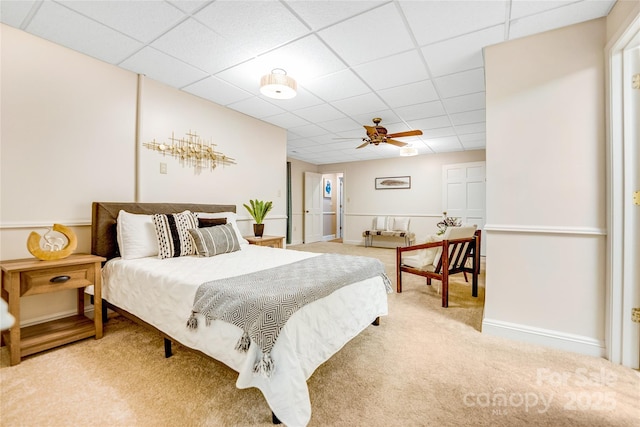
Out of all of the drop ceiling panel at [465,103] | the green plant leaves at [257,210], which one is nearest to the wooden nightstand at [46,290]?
the green plant leaves at [257,210]

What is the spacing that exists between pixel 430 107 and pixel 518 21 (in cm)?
173

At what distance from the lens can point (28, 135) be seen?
231 centimetres

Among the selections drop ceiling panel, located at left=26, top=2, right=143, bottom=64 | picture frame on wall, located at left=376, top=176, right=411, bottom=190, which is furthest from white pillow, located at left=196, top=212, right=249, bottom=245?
picture frame on wall, located at left=376, top=176, right=411, bottom=190

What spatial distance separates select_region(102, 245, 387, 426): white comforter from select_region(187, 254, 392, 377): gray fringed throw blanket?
5 cm

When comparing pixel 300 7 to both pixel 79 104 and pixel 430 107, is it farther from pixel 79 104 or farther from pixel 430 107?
pixel 430 107

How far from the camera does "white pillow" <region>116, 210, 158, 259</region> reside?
2.44m

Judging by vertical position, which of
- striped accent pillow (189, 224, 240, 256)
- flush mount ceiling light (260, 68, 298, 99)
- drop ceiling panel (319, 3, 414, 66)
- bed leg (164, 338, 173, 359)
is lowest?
bed leg (164, 338, 173, 359)

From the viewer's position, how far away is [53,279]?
2.05 metres

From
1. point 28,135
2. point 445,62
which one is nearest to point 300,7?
point 445,62

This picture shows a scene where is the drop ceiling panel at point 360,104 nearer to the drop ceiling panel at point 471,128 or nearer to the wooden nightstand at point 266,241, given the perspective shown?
the drop ceiling panel at point 471,128

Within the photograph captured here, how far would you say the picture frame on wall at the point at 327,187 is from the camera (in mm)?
9347

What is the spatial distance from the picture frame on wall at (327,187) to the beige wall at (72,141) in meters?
5.94

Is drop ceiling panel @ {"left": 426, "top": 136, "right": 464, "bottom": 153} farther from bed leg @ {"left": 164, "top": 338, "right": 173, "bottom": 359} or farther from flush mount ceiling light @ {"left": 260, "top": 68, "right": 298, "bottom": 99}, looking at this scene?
bed leg @ {"left": 164, "top": 338, "right": 173, "bottom": 359}

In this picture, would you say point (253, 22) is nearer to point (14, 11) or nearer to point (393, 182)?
point (14, 11)
